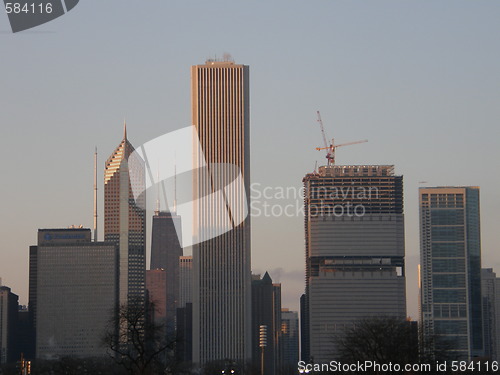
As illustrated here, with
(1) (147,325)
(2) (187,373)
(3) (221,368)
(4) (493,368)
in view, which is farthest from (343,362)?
(3) (221,368)

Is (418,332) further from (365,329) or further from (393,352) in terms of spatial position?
(393,352)

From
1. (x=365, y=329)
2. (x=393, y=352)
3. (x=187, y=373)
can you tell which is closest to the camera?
(x=393, y=352)

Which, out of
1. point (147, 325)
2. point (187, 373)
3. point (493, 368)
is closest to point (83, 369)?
point (187, 373)

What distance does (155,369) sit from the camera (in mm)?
110750

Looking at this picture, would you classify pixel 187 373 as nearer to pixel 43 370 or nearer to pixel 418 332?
pixel 43 370

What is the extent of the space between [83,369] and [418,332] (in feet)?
170

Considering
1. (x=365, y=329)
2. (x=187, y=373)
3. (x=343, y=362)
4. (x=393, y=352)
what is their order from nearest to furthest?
1. (x=393, y=352)
2. (x=343, y=362)
3. (x=365, y=329)
4. (x=187, y=373)

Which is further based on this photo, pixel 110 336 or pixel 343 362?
pixel 343 362

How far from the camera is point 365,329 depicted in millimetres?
103375

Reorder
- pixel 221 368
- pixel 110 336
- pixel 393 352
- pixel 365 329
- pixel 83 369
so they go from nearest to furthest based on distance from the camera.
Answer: pixel 110 336 < pixel 393 352 < pixel 365 329 < pixel 83 369 < pixel 221 368

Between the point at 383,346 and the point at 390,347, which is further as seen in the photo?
the point at 383,346

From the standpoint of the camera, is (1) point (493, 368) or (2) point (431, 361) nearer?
(2) point (431, 361)

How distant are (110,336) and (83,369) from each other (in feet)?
220

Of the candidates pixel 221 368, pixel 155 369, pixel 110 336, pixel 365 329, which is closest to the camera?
pixel 110 336
